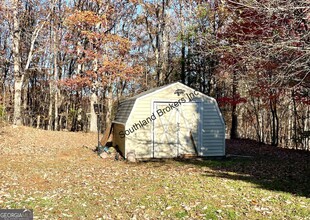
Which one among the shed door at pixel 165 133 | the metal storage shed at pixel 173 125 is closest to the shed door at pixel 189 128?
the metal storage shed at pixel 173 125

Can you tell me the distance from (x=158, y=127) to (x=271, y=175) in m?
4.65

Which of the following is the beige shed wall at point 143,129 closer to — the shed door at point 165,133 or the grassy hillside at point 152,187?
the shed door at point 165,133

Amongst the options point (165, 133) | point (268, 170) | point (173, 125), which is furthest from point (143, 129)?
point (268, 170)

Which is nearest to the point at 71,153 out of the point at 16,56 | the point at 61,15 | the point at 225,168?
the point at 225,168

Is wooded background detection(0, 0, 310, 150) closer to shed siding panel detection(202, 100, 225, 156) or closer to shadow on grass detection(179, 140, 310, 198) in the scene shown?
shadow on grass detection(179, 140, 310, 198)

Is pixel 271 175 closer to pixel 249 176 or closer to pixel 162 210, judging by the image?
pixel 249 176

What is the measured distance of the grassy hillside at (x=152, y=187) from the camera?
4914 mm

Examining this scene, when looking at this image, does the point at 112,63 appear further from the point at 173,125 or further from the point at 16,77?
the point at 173,125

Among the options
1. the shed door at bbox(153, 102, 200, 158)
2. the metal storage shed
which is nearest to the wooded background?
the metal storage shed

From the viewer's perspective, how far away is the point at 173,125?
11.2m

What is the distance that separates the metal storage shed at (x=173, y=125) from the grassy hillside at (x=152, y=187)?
0.89m

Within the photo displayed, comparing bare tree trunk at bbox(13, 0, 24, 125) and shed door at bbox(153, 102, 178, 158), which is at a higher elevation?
bare tree trunk at bbox(13, 0, 24, 125)

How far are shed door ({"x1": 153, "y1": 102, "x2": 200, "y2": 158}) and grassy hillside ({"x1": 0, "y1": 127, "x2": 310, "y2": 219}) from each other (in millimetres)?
840

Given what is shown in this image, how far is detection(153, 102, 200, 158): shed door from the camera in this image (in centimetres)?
1103
